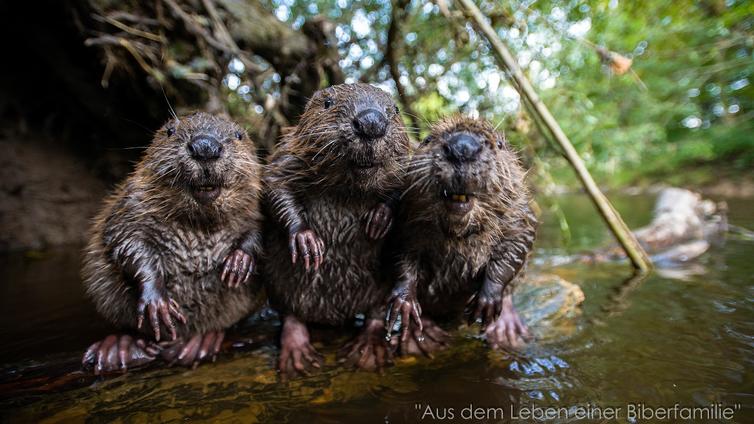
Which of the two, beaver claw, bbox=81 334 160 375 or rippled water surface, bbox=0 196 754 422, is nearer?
rippled water surface, bbox=0 196 754 422

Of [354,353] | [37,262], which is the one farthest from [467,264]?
[37,262]

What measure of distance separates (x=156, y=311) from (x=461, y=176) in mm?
1684

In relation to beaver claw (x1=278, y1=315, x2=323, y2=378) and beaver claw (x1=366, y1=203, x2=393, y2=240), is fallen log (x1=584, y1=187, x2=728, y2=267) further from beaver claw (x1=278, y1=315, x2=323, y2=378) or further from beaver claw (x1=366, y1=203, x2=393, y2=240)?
beaver claw (x1=278, y1=315, x2=323, y2=378)

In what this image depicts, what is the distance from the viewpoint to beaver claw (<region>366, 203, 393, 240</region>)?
8.15 ft

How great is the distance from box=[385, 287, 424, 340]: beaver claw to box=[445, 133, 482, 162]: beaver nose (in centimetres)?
79

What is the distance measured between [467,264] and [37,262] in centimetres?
560

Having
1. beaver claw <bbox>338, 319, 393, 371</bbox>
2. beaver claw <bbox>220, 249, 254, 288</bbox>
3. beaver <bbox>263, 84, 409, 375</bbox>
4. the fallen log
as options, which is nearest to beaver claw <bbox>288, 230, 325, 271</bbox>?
beaver <bbox>263, 84, 409, 375</bbox>

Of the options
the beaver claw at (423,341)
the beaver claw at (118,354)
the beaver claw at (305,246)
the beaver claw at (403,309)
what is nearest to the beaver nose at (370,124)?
the beaver claw at (305,246)

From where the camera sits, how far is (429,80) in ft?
21.4

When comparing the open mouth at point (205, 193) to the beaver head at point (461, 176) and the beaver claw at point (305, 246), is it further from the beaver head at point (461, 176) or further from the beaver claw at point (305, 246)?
the beaver head at point (461, 176)

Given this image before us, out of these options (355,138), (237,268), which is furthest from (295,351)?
(355,138)

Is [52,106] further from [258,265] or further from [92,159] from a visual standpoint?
[258,265]

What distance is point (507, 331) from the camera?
2887 mm

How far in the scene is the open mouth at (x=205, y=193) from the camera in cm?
239
